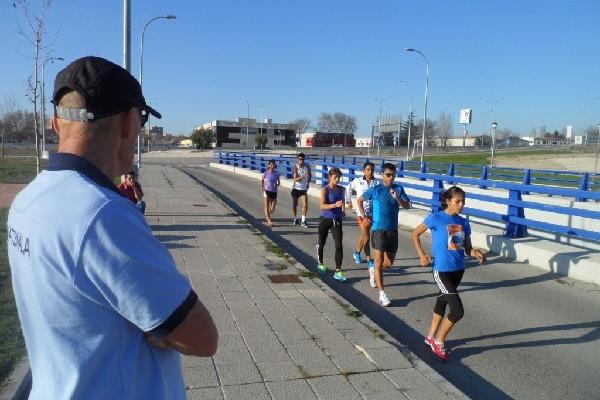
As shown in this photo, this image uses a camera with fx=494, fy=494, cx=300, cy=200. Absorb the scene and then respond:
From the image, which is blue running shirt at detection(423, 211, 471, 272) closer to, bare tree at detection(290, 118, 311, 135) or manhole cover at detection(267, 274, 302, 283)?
manhole cover at detection(267, 274, 302, 283)

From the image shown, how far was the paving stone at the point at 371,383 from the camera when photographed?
12.3ft

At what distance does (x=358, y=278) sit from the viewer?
26.4 feet

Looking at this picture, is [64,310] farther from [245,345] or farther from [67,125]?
[245,345]

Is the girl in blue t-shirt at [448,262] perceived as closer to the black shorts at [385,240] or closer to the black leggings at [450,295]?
the black leggings at [450,295]

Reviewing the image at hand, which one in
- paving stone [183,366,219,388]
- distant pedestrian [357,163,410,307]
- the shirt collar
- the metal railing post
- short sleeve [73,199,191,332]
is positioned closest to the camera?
short sleeve [73,199,191,332]

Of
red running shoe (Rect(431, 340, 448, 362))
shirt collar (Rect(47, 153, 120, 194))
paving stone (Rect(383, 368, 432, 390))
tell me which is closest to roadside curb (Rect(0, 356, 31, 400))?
paving stone (Rect(383, 368, 432, 390))

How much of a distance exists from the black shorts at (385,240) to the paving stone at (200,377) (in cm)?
337

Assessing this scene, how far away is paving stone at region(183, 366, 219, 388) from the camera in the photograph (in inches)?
148

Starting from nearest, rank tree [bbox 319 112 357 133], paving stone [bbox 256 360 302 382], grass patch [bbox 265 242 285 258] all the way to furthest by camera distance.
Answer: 1. paving stone [bbox 256 360 302 382]
2. grass patch [bbox 265 242 285 258]
3. tree [bbox 319 112 357 133]

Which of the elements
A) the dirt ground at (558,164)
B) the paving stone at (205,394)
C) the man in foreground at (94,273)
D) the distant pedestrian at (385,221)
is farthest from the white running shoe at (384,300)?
the dirt ground at (558,164)

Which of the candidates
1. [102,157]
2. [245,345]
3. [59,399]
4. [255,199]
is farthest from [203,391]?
[255,199]

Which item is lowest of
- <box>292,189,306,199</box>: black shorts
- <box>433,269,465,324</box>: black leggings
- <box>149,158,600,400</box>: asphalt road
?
<box>149,158,600,400</box>: asphalt road

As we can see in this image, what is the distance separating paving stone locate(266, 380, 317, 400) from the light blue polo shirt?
245cm

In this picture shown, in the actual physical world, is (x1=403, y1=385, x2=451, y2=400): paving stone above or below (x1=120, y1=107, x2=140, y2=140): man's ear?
below
